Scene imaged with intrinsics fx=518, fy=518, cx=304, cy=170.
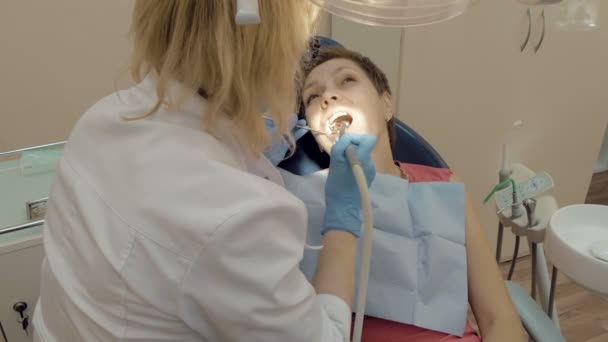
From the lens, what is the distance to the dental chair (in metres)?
1.14

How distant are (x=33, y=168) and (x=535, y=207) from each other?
126 cm

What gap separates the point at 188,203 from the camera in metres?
0.65

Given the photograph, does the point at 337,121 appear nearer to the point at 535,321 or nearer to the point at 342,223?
the point at 342,223

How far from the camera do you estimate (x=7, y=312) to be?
3.74 ft

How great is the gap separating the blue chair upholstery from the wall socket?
569mm

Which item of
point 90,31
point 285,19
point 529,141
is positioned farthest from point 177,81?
point 529,141

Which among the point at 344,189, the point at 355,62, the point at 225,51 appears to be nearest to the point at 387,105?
the point at 355,62

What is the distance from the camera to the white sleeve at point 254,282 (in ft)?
2.11

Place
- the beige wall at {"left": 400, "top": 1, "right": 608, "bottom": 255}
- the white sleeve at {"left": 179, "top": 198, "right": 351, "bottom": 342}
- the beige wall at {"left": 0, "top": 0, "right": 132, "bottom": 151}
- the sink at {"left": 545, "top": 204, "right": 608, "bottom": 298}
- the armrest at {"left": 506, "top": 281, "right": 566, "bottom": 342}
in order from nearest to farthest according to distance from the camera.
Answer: the white sleeve at {"left": 179, "top": 198, "right": 351, "bottom": 342}
the sink at {"left": 545, "top": 204, "right": 608, "bottom": 298}
the armrest at {"left": 506, "top": 281, "right": 566, "bottom": 342}
the beige wall at {"left": 0, "top": 0, "right": 132, "bottom": 151}
the beige wall at {"left": 400, "top": 1, "right": 608, "bottom": 255}

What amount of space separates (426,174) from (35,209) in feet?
3.15

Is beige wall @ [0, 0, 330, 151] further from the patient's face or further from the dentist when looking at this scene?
the dentist

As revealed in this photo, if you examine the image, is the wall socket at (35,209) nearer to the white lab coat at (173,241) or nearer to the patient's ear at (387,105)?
the white lab coat at (173,241)

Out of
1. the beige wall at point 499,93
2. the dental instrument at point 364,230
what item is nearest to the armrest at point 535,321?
the dental instrument at point 364,230

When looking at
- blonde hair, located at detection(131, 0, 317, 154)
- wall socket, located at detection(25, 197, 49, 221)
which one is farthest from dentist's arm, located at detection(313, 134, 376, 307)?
wall socket, located at detection(25, 197, 49, 221)
